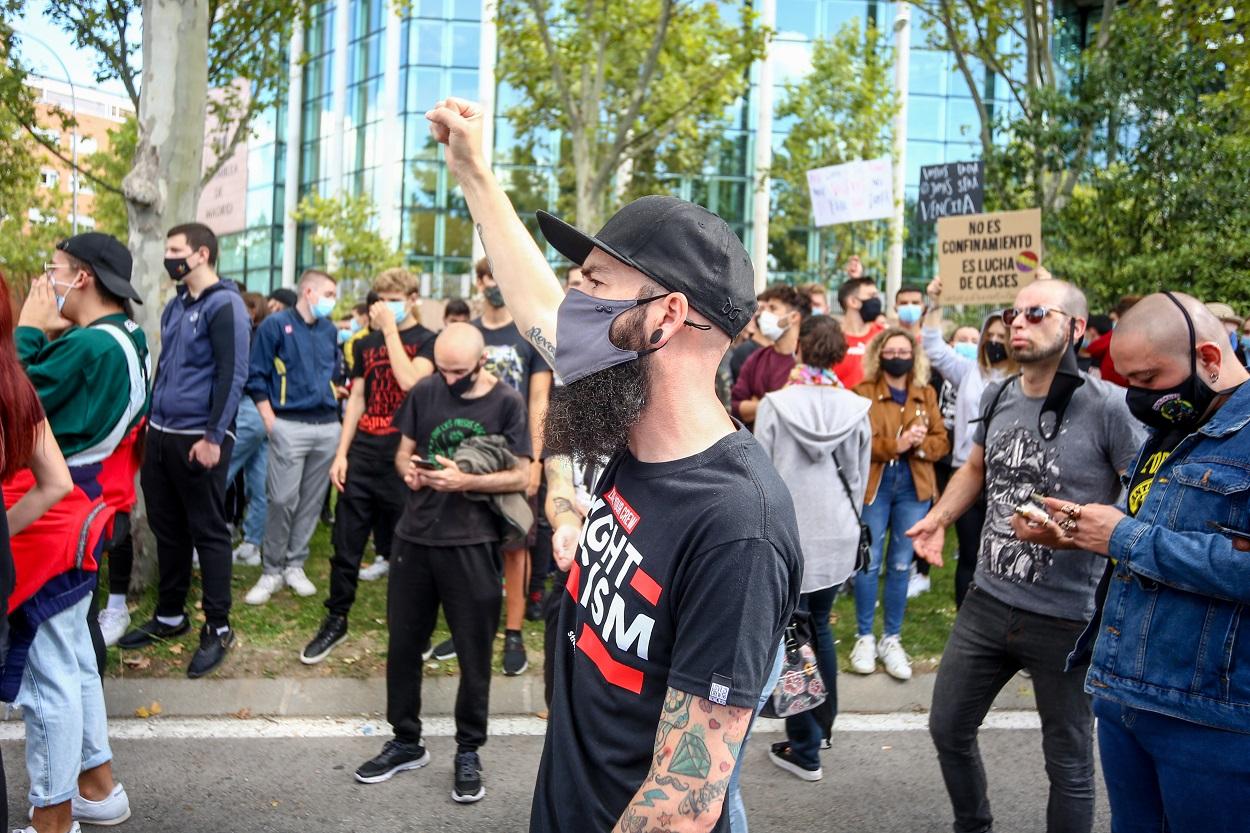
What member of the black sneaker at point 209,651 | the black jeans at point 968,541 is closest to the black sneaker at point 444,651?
the black sneaker at point 209,651

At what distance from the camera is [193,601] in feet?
21.3

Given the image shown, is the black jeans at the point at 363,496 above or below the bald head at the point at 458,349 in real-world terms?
below

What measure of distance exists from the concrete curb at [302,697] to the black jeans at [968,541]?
1.26 meters

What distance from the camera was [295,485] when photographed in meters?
7.13

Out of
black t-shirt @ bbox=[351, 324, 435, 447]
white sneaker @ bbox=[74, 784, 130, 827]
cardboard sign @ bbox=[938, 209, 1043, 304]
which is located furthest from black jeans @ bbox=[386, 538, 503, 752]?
cardboard sign @ bbox=[938, 209, 1043, 304]

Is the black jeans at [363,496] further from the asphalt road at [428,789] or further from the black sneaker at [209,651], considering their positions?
the asphalt road at [428,789]

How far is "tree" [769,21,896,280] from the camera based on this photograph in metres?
28.1

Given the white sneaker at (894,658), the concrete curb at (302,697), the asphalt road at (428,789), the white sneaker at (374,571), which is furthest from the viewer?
the white sneaker at (374,571)

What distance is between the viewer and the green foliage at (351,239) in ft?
96.6

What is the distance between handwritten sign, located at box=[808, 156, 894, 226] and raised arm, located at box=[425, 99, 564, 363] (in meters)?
10.8

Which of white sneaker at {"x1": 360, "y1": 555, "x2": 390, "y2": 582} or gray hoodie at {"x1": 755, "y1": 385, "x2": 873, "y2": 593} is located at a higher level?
gray hoodie at {"x1": 755, "y1": 385, "x2": 873, "y2": 593}

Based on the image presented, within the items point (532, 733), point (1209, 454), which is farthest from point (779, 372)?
point (1209, 454)

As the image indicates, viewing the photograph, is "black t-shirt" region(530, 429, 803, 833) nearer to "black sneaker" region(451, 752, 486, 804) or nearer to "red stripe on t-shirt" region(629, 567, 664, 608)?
"red stripe on t-shirt" region(629, 567, 664, 608)

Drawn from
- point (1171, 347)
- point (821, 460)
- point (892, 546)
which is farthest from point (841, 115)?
point (1171, 347)
